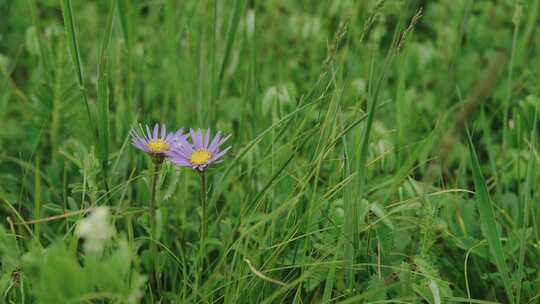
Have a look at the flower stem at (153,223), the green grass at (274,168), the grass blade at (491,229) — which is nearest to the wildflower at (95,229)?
the green grass at (274,168)

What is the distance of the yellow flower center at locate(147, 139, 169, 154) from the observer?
1.30m

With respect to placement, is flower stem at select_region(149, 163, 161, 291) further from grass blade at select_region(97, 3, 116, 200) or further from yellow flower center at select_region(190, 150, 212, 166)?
grass blade at select_region(97, 3, 116, 200)

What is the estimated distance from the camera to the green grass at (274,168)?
1290 mm

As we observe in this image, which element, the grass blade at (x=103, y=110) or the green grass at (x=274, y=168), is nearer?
Result: the green grass at (x=274, y=168)

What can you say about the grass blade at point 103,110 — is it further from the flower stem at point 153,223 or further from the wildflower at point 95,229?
the wildflower at point 95,229

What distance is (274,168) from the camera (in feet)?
4.96

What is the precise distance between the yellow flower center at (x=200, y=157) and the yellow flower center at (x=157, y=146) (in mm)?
57

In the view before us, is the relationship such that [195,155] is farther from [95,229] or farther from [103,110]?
[95,229]

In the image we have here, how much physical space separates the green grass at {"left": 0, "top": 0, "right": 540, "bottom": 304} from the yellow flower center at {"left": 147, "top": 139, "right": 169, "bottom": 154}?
0.04m

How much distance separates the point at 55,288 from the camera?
0.94m

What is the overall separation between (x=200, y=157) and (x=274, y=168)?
249 mm

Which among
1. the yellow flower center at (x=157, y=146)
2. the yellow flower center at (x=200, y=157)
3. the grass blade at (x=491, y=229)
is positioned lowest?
the grass blade at (x=491, y=229)

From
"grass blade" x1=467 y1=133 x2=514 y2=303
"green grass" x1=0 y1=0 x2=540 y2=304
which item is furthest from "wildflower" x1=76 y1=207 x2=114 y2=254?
"grass blade" x1=467 y1=133 x2=514 y2=303

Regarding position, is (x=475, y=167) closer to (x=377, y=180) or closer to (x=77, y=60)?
(x=377, y=180)
